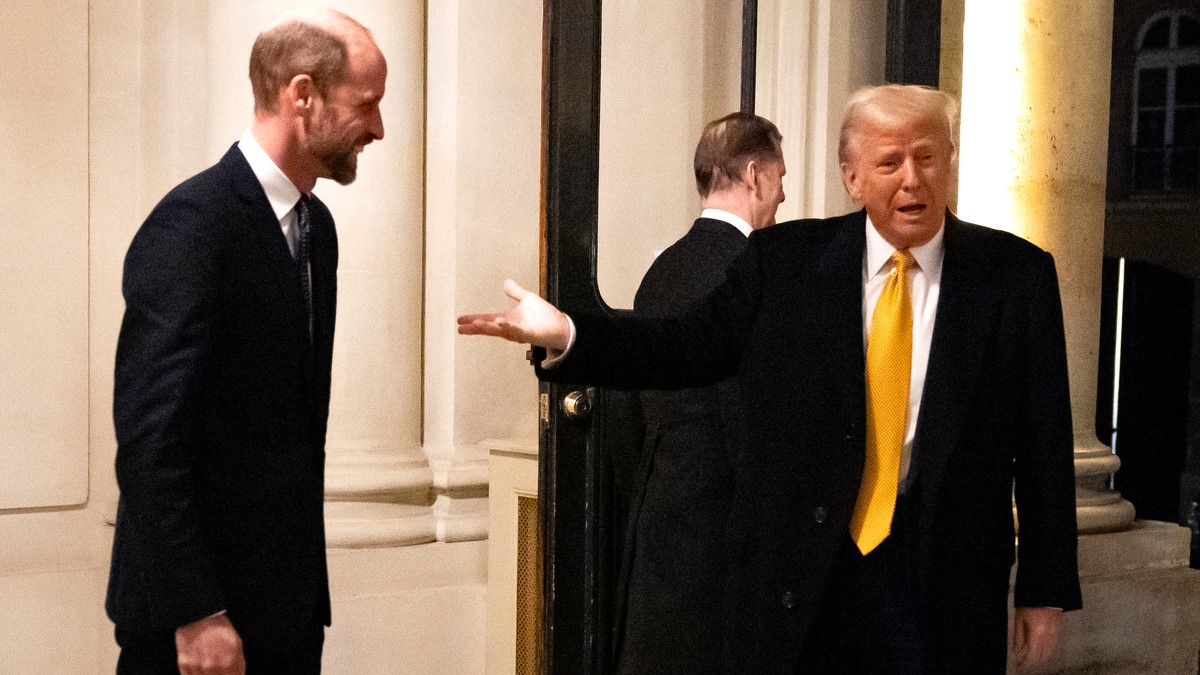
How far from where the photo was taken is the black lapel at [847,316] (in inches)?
100.0

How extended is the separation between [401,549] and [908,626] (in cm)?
233

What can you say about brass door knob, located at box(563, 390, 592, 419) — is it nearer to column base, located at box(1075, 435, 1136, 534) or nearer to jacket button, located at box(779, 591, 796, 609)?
jacket button, located at box(779, 591, 796, 609)

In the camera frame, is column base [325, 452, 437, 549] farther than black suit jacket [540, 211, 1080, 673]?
Yes

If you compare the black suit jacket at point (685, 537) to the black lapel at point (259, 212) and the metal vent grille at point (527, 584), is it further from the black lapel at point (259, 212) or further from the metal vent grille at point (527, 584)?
the black lapel at point (259, 212)

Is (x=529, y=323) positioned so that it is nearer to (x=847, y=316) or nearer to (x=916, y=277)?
(x=847, y=316)

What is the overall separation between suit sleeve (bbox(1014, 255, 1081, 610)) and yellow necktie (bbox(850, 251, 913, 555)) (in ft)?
0.79

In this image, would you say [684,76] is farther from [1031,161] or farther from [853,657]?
[853,657]

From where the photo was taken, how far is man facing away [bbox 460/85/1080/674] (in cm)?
250

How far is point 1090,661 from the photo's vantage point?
13.9ft

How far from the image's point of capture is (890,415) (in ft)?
8.32

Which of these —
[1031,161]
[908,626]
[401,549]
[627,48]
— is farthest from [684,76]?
[908,626]

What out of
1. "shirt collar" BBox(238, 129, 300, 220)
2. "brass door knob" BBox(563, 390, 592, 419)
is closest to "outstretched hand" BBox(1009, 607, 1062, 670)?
"brass door knob" BBox(563, 390, 592, 419)

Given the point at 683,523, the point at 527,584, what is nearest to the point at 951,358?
the point at 683,523

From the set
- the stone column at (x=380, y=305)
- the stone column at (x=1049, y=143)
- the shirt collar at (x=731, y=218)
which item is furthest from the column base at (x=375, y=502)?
the stone column at (x=1049, y=143)
